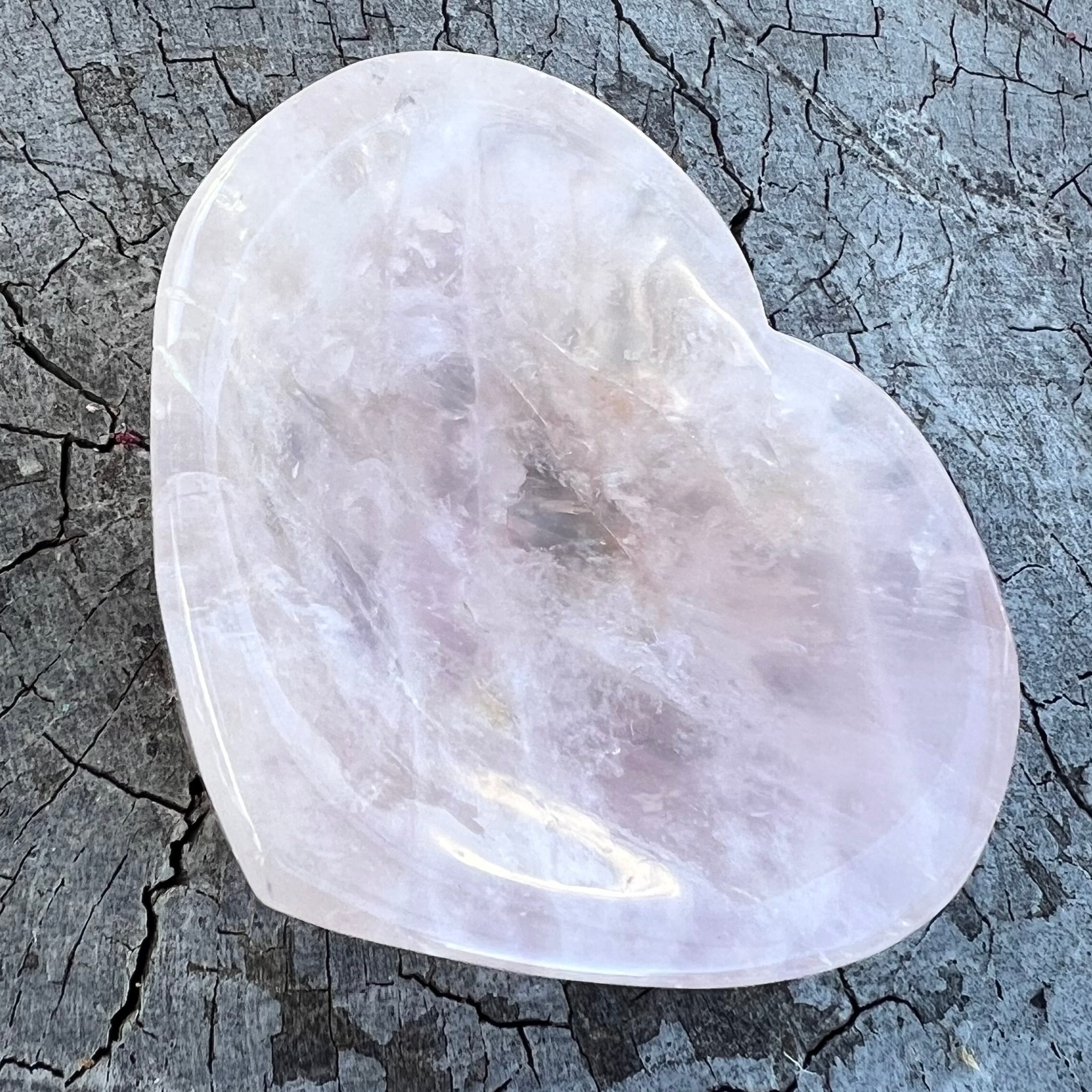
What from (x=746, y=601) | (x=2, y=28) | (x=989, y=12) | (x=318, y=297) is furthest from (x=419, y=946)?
(x=989, y=12)

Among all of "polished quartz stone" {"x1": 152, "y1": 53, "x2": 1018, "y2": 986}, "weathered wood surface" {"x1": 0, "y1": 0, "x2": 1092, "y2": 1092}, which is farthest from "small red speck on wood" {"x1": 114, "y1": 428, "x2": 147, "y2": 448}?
"polished quartz stone" {"x1": 152, "y1": 53, "x2": 1018, "y2": 986}

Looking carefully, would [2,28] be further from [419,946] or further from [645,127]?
[419,946]

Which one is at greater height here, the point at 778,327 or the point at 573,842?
the point at 778,327

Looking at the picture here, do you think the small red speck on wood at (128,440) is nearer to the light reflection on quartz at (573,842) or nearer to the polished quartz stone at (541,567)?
the polished quartz stone at (541,567)

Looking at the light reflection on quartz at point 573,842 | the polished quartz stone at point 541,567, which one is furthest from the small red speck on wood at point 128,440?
the light reflection on quartz at point 573,842

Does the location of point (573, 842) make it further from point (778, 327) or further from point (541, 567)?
point (778, 327)

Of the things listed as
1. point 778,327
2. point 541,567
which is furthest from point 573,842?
point 778,327
